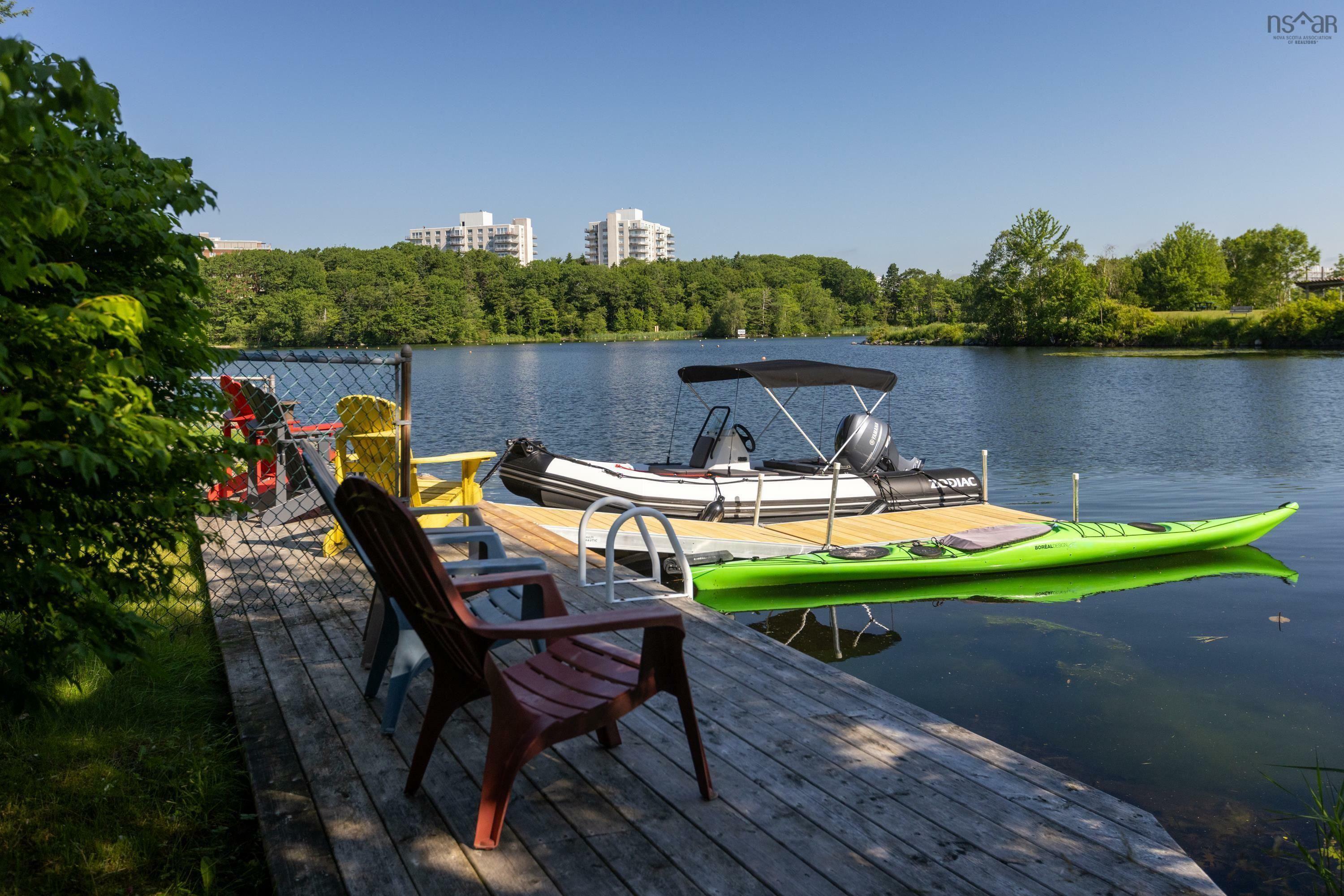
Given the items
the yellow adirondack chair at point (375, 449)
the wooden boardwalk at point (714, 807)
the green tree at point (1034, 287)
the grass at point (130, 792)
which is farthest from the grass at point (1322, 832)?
the green tree at point (1034, 287)

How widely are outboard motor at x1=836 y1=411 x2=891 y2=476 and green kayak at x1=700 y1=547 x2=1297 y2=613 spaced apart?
9.46ft

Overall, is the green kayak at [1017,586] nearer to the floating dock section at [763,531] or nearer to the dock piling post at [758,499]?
the floating dock section at [763,531]

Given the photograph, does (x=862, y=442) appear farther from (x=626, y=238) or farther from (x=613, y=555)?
(x=626, y=238)

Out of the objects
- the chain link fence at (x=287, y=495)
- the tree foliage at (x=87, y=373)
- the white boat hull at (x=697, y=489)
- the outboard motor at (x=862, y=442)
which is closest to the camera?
the tree foliage at (x=87, y=373)

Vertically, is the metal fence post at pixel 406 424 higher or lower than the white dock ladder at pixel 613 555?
higher

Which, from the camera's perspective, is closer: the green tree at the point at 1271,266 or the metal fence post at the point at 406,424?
the metal fence post at the point at 406,424

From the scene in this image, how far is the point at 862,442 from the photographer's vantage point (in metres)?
11.4

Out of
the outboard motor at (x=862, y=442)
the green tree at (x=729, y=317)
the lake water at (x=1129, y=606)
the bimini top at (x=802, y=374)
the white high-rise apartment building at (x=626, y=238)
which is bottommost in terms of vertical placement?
the lake water at (x=1129, y=606)

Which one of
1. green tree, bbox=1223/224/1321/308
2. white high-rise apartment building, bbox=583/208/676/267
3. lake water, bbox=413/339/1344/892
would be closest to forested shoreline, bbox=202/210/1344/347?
green tree, bbox=1223/224/1321/308

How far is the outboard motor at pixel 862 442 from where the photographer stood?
37.2 ft

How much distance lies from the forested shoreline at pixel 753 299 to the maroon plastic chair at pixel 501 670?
40.1 meters

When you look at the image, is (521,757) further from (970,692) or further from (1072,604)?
(1072,604)

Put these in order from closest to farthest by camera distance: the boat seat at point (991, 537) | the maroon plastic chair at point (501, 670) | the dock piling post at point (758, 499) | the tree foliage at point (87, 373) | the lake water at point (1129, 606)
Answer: the tree foliage at point (87, 373)
the maroon plastic chair at point (501, 670)
the lake water at point (1129, 606)
the boat seat at point (991, 537)
the dock piling post at point (758, 499)

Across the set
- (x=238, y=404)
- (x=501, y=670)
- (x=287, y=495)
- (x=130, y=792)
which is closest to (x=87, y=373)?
(x=501, y=670)
